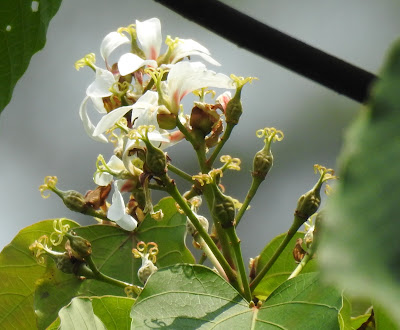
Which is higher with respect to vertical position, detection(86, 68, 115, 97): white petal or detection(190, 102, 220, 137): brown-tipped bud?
detection(190, 102, 220, 137): brown-tipped bud

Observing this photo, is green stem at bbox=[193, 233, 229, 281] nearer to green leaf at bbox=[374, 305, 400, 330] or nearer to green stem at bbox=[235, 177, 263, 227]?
green stem at bbox=[235, 177, 263, 227]

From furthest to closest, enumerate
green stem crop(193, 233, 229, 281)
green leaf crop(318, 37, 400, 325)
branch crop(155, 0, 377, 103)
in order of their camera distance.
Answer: green stem crop(193, 233, 229, 281) → branch crop(155, 0, 377, 103) → green leaf crop(318, 37, 400, 325)

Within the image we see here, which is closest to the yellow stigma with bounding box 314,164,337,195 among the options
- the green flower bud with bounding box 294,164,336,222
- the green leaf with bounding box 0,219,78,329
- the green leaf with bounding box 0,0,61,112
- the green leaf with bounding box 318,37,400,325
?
the green flower bud with bounding box 294,164,336,222

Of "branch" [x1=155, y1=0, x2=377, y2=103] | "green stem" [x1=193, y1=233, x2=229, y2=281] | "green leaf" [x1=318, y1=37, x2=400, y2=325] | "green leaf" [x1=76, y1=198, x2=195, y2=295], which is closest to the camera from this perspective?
"green leaf" [x1=318, y1=37, x2=400, y2=325]

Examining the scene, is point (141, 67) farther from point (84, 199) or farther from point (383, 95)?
point (383, 95)

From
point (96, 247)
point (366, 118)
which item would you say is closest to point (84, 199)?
point (96, 247)

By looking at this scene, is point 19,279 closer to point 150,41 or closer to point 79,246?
point 79,246

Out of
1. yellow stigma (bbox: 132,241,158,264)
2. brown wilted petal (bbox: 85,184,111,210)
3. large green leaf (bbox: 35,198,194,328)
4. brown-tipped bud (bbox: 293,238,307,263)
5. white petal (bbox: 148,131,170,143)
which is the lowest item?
large green leaf (bbox: 35,198,194,328)
